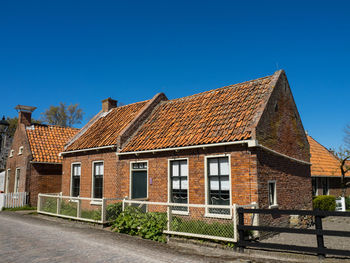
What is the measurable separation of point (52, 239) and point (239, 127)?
306 inches

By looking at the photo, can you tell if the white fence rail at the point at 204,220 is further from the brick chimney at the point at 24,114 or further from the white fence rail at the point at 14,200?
the brick chimney at the point at 24,114

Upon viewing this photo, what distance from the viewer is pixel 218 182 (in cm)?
1124

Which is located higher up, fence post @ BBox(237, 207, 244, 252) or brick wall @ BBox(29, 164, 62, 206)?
brick wall @ BBox(29, 164, 62, 206)

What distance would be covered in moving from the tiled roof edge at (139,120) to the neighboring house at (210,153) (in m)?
0.05

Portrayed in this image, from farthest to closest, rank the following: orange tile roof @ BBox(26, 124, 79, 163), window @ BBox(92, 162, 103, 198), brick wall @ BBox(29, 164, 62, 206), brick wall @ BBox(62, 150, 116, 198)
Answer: orange tile roof @ BBox(26, 124, 79, 163)
brick wall @ BBox(29, 164, 62, 206)
window @ BBox(92, 162, 103, 198)
brick wall @ BBox(62, 150, 116, 198)

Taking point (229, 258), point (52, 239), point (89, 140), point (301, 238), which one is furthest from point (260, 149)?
point (89, 140)

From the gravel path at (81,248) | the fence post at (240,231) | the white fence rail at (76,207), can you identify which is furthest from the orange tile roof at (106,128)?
the fence post at (240,231)

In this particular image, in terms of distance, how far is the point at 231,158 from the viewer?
35.7 feet

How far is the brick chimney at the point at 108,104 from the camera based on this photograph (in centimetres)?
2194

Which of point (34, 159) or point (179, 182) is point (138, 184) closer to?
point (179, 182)

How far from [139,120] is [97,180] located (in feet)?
13.4

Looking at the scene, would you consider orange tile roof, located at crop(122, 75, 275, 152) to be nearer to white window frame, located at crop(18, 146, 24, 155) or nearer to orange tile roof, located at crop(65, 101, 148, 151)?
orange tile roof, located at crop(65, 101, 148, 151)

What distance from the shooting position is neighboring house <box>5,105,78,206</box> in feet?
68.9

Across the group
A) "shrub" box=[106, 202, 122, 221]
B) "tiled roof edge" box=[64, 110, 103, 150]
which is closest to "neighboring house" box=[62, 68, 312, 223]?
"shrub" box=[106, 202, 122, 221]
